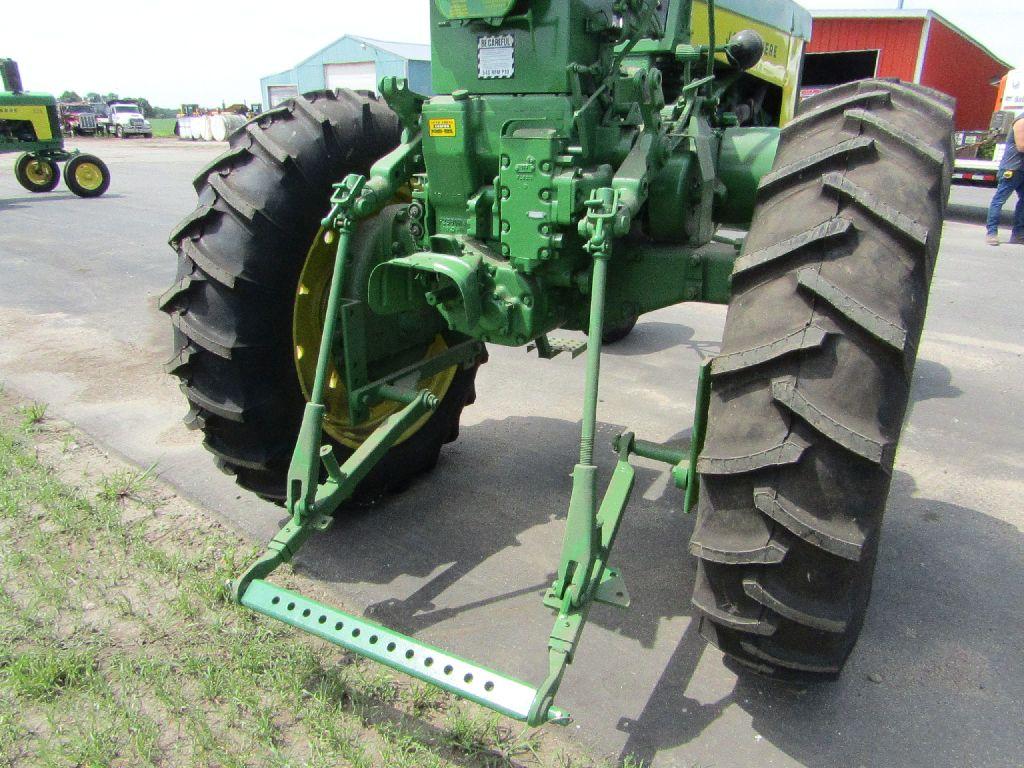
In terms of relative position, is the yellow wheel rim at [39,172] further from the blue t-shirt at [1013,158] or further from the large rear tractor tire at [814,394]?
the large rear tractor tire at [814,394]

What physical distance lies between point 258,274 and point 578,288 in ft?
3.83

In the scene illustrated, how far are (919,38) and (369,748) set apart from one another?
53.0 feet

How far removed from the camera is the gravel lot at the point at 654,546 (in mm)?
2234

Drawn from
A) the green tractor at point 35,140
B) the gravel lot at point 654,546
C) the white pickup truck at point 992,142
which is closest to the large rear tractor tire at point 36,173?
the green tractor at point 35,140

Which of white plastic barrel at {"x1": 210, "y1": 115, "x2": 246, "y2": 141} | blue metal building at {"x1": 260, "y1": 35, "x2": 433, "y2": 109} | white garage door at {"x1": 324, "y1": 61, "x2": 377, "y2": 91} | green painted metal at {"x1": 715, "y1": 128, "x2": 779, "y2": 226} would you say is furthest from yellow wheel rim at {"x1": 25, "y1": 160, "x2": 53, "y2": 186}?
white garage door at {"x1": 324, "y1": 61, "x2": 377, "y2": 91}

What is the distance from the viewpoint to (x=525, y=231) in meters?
2.46

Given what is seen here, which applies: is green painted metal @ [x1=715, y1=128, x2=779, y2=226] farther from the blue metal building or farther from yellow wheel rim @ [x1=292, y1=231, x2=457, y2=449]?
the blue metal building

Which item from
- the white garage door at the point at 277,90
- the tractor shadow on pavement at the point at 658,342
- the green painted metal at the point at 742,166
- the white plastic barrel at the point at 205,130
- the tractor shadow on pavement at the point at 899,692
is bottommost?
the tractor shadow on pavement at the point at 899,692

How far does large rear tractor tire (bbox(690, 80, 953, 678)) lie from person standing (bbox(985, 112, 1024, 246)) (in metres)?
9.51

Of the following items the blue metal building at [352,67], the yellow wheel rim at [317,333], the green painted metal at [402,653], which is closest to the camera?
the green painted metal at [402,653]

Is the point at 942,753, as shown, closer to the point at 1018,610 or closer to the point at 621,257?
the point at 1018,610

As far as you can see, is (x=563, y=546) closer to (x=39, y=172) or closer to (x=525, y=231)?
(x=525, y=231)

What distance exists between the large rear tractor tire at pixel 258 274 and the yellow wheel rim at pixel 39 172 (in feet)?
51.7

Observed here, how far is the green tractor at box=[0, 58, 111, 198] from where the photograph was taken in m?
14.6
